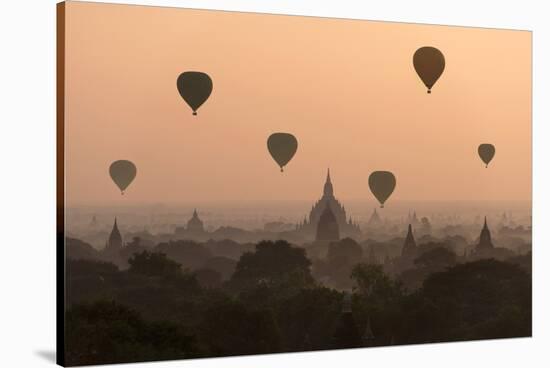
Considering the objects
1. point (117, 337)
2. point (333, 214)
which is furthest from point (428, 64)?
point (117, 337)

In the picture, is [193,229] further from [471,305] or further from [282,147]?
[471,305]

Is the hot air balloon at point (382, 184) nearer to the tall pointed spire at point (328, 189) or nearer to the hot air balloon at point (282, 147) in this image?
the tall pointed spire at point (328, 189)

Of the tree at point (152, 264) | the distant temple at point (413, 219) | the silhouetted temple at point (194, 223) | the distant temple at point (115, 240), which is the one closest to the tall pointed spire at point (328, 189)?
the distant temple at point (413, 219)

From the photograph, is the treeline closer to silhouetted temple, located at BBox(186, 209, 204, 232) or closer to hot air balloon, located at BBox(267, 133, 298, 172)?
silhouetted temple, located at BBox(186, 209, 204, 232)

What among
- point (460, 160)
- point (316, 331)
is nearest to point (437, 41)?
point (460, 160)

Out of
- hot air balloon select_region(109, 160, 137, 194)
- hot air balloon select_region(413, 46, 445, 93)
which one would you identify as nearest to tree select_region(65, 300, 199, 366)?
hot air balloon select_region(109, 160, 137, 194)

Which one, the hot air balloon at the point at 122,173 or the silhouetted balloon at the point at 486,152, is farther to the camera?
the silhouetted balloon at the point at 486,152
